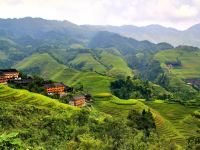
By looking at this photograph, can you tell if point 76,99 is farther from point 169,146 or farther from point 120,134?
point 169,146

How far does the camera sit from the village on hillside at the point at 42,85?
10044cm

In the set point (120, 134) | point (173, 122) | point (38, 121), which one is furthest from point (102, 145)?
point (173, 122)

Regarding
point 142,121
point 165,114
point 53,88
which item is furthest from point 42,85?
point 142,121

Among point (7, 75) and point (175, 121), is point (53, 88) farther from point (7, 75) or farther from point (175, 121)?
point (175, 121)

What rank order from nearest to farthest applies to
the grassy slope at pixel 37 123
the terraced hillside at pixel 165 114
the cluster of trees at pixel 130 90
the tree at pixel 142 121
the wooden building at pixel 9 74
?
the grassy slope at pixel 37 123
the tree at pixel 142 121
the terraced hillside at pixel 165 114
the wooden building at pixel 9 74
the cluster of trees at pixel 130 90

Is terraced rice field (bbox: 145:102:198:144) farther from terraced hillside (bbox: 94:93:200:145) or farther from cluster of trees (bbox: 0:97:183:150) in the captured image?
cluster of trees (bbox: 0:97:183:150)

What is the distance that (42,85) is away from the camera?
352ft

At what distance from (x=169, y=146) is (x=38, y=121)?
73.3ft

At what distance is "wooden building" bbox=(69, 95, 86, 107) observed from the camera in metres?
99.7

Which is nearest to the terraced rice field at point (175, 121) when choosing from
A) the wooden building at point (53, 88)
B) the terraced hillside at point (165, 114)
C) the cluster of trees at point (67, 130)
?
the terraced hillside at point (165, 114)

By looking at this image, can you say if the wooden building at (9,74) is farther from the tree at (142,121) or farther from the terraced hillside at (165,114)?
the tree at (142,121)

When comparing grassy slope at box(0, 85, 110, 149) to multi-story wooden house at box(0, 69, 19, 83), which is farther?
multi-story wooden house at box(0, 69, 19, 83)

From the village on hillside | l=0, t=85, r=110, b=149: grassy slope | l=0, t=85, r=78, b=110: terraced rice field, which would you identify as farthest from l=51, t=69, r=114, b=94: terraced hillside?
l=0, t=85, r=110, b=149: grassy slope

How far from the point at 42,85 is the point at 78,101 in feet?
40.6
